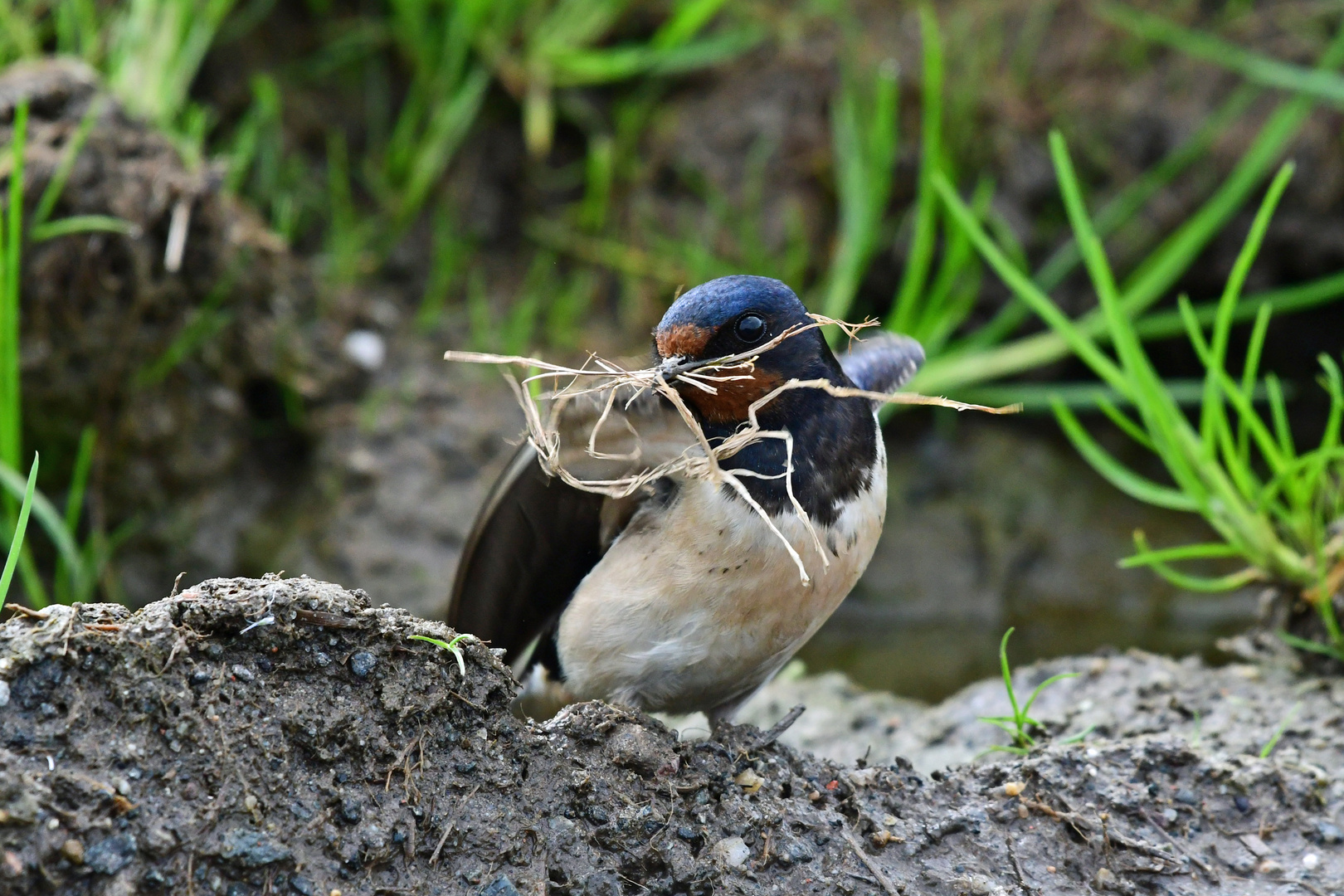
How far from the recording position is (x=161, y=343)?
4.14 metres

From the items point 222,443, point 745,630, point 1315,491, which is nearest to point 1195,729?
point 1315,491

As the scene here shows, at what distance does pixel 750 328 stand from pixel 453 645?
0.83 metres

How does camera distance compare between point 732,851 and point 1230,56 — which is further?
point 1230,56

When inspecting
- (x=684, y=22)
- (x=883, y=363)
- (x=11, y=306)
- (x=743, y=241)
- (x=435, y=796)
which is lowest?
(x=435, y=796)

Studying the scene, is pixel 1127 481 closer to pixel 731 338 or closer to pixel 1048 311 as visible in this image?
pixel 1048 311

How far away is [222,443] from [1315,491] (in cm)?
370

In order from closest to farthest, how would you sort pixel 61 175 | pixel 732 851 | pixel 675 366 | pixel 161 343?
pixel 732 851, pixel 675 366, pixel 61 175, pixel 161 343

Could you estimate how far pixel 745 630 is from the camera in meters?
2.41

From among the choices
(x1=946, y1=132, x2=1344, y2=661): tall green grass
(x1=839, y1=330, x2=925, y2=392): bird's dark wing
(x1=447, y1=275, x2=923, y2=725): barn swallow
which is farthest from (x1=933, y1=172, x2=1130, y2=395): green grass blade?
(x1=447, y1=275, x2=923, y2=725): barn swallow

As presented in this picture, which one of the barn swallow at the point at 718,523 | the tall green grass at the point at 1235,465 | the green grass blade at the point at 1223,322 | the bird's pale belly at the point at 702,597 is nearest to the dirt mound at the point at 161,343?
the barn swallow at the point at 718,523

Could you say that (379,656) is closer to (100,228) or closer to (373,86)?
(100,228)

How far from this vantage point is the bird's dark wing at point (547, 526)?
2463 millimetres

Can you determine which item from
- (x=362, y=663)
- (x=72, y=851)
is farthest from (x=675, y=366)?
(x=72, y=851)

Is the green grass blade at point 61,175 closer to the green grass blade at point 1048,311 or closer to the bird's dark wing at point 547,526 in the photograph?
the bird's dark wing at point 547,526
